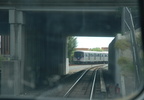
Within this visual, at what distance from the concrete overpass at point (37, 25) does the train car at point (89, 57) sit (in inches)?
896

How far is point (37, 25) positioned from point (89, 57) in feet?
97.6

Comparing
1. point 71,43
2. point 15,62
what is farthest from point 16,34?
point 71,43

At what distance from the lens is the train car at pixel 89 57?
50.7 metres

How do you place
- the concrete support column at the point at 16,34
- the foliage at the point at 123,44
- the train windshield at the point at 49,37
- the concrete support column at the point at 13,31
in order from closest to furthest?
the foliage at the point at 123,44 → the train windshield at the point at 49,37 → the concrete support column at the point at 13,31 → the concrete support column at the point at 16,34

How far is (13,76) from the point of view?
741 inches

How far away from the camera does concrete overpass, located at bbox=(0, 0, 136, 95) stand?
19.2m

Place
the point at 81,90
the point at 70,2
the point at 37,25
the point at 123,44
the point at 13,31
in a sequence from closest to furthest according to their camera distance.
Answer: the point at 123,44, the point at 70,2, the point at 81,90, the point at 13,31, the point at 37,25

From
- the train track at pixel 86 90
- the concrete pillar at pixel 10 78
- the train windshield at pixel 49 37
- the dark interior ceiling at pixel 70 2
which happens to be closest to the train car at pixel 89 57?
the train windshield at pixel 49 37

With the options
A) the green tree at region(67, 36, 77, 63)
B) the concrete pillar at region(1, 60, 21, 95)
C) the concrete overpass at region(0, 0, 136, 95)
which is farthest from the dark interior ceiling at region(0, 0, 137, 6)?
the green tree at region(67, 36, 77, 63)

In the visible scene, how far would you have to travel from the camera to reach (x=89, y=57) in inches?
2066

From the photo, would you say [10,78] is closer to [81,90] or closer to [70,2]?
[81,90]

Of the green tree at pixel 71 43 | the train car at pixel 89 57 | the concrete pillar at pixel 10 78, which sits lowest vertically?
the concrete pillar at pixel 10 78

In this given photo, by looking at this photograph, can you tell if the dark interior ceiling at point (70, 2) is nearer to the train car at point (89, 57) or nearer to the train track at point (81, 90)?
the train track at point (81, 90)

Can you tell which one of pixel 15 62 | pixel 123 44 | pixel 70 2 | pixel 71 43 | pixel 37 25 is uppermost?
pixel 70 2
